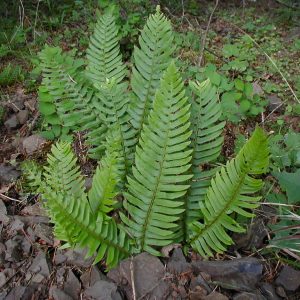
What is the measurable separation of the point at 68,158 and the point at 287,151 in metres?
1.35

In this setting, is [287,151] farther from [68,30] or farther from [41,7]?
[41,7]

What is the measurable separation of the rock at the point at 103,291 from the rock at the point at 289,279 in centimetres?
81

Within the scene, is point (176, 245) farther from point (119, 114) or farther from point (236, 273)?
point (119, 114)

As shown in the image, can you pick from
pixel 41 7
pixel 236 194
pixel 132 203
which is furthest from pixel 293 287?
pixel 41 7

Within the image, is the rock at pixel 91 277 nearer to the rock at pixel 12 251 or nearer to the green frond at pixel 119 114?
the rock at pixel 12 251

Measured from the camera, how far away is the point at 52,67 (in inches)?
103

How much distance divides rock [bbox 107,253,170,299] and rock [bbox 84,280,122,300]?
60 mm

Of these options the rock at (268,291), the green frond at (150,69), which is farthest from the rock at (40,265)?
the rock at (268,291)

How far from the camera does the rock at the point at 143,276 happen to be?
1975 mm

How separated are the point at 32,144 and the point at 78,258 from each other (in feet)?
3.39

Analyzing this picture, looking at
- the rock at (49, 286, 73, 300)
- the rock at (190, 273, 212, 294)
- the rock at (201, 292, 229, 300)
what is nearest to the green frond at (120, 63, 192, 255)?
the rock at (190, 273, 212, 294)

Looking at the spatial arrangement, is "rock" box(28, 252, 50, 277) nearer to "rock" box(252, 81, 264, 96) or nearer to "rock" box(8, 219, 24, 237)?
"rock" box(8, 219, 24, 237)

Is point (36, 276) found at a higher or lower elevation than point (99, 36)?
lower

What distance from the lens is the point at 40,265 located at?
7.09 ft
